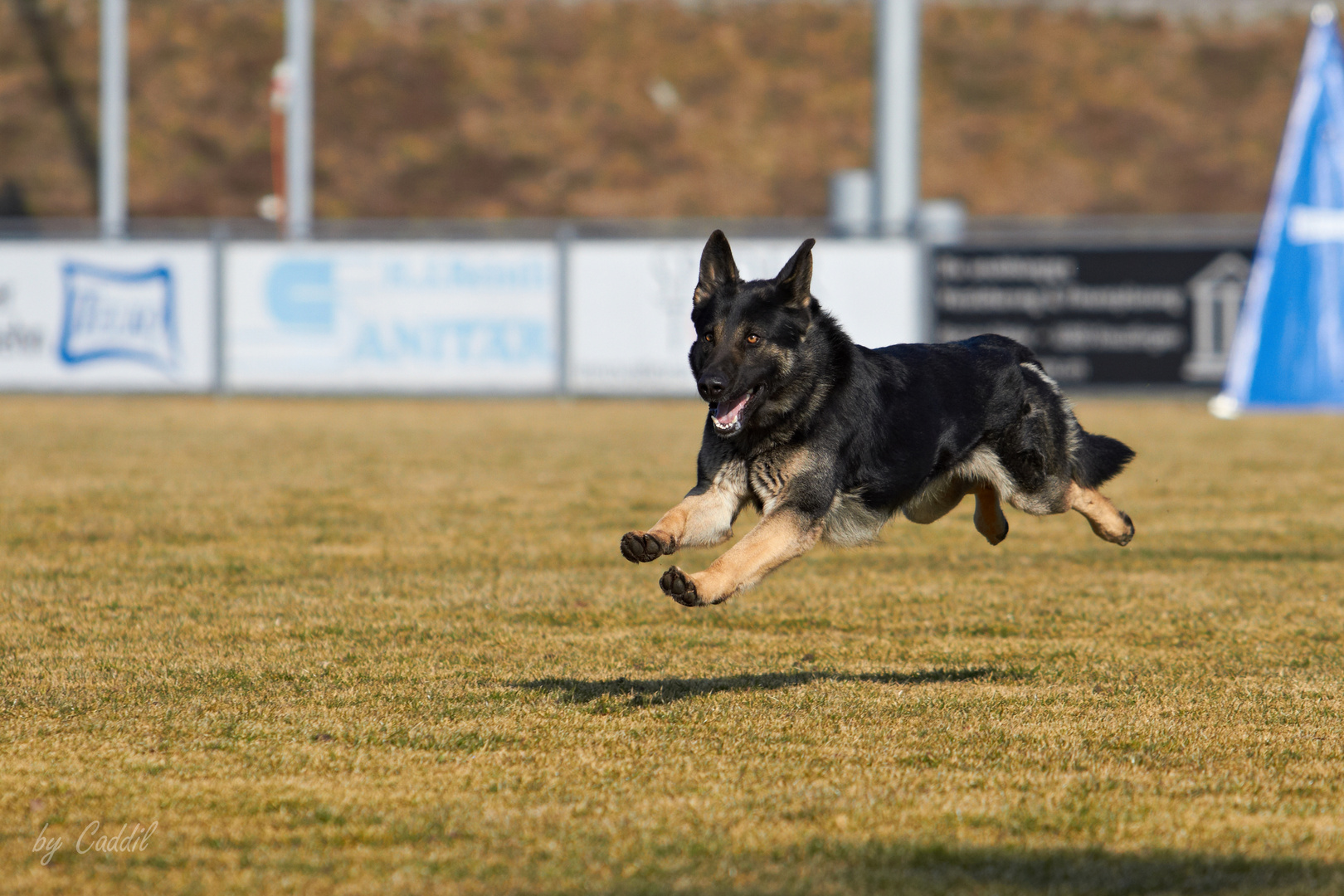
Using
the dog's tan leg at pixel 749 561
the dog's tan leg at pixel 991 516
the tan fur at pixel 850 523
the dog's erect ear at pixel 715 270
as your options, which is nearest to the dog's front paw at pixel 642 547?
the dog's tan leg at pixel 749 561

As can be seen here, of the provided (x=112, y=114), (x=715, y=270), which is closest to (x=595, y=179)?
(x=112, y=114)

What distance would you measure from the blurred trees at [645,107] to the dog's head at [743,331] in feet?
126

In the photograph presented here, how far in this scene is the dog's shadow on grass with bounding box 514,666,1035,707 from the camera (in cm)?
581

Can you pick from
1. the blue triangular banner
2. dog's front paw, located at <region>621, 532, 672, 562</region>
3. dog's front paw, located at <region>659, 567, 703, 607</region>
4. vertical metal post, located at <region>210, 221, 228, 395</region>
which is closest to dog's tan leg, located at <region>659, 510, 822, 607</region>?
dog's front paw, located at <region>659, 567, 703, 607</region>

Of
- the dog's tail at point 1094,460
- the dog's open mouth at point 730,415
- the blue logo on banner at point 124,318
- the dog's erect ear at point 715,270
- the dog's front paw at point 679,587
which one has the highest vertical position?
the blue logo on banner at point 124,318

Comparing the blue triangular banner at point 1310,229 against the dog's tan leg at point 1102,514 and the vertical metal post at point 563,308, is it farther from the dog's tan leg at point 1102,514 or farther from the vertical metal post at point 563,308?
the dog's tan leg at point 1102,514

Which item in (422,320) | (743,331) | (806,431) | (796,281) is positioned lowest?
(806,431)

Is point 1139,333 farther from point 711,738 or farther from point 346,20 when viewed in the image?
point 346,20

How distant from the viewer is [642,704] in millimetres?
5637

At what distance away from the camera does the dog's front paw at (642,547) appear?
5238 mm

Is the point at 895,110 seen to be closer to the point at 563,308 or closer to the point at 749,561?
the point at 563,308

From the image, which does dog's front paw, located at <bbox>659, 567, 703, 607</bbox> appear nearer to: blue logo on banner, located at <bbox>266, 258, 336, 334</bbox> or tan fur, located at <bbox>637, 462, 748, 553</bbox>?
tan fur, located at <bbox>637, 462, 748, 553</bbox>

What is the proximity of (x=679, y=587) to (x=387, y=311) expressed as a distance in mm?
17705

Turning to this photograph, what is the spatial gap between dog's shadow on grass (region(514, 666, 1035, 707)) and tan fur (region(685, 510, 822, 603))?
0.57m
